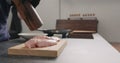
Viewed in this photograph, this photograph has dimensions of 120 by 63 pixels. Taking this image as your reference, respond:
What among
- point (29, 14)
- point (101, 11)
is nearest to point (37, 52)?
point (29, 14)

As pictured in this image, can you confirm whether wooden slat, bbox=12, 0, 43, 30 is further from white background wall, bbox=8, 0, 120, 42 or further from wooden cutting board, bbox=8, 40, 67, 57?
white background wall, bbox=8, 0, 120, 42

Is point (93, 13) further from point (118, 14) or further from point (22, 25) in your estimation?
point (22, 25)

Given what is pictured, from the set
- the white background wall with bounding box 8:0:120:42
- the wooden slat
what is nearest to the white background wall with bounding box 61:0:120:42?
the white background wall with bounding box 8:0:120:42

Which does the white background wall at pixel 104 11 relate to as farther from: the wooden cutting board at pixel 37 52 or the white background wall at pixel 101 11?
the wooden cutting board at pixel 37 52

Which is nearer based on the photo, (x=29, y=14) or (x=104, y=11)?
(x=29, y=14)

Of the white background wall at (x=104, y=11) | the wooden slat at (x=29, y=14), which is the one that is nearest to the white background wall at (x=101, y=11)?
the white background wall at (x=104, y=11)

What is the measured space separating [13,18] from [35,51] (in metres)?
1.71

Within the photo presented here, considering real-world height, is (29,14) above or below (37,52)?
above

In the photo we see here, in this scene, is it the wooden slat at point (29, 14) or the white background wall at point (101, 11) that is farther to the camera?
the white background wall at point (101, 11)

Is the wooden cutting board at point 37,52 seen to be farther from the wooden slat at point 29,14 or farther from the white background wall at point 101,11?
the white background wall at point 101,11

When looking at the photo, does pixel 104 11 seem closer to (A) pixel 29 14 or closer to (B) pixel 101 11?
A: (B) pixel 101 11

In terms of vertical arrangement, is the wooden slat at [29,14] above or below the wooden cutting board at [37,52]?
above

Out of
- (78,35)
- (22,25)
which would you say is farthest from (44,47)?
(22,25)

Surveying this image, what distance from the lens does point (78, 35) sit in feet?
6.02
